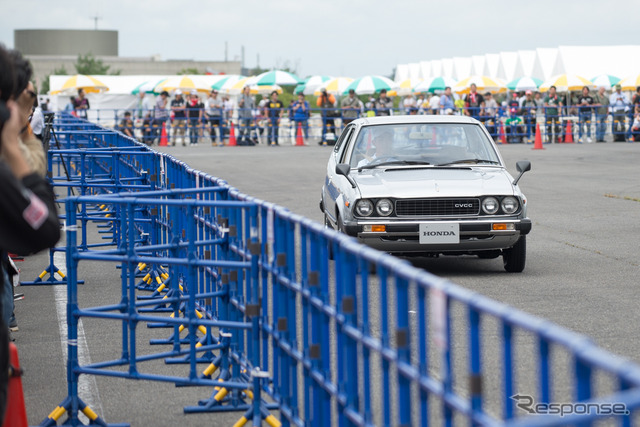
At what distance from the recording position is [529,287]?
980 centimetres

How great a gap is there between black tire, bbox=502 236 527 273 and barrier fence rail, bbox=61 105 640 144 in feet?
86.8

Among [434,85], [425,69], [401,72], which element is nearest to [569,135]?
[434,85]

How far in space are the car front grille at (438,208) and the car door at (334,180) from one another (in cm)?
93

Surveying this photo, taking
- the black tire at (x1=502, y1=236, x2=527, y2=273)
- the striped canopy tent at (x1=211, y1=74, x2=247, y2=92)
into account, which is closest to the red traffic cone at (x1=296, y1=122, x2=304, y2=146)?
the striped canopy tent at (x1=211, y1=74, x2=247, y2=92)

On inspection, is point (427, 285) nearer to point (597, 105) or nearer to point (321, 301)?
point (321, 301)

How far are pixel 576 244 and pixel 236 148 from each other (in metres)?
25.4

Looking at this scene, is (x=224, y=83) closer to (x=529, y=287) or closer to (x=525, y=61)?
(x=525, y=61)

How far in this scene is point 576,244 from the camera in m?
12.7

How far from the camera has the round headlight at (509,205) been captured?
10.4 meters

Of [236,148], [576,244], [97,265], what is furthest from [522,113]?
[97,265]

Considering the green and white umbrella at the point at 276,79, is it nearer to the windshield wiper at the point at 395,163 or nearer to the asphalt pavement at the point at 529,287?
the asphalt pavement at the point at 529,287

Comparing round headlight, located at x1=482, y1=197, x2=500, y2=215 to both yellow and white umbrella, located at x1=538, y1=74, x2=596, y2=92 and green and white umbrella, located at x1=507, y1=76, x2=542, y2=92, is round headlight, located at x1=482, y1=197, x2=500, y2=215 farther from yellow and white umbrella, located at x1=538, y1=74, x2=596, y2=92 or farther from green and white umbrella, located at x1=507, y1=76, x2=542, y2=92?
green and white umbrella, located at x1=507, y1=76, x2=542, y2=92

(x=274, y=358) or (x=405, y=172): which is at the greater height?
(x=405, y=172)

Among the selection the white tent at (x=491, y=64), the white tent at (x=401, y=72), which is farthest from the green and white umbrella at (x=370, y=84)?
the white tent at (x=401, y=72)
